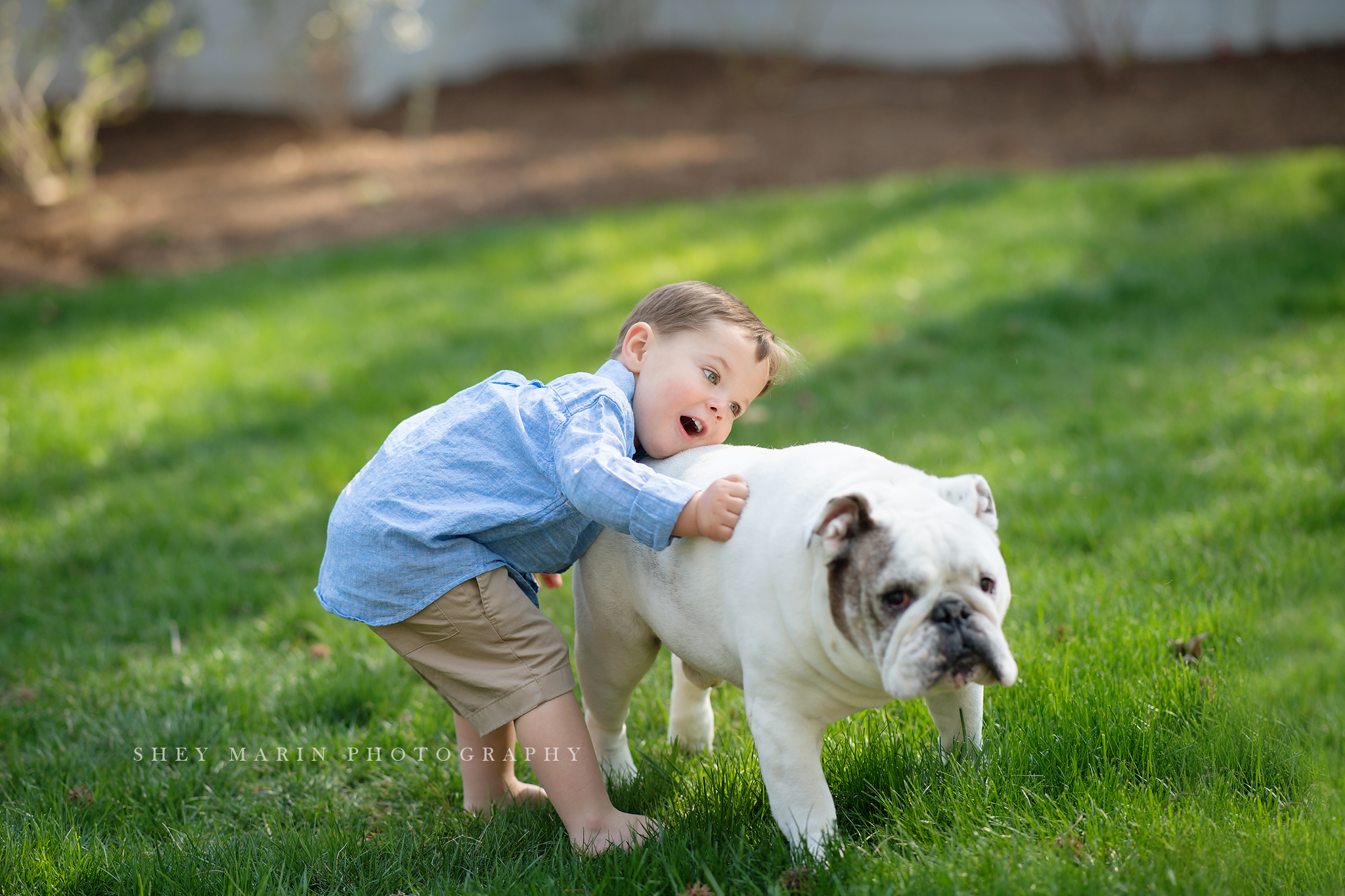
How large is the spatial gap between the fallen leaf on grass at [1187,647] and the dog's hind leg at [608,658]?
1.47m

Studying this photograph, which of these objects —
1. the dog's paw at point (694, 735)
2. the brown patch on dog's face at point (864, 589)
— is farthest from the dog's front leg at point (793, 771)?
the dog's paw at point (694, 735)

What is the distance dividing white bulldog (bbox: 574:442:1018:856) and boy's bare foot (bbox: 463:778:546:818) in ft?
1.20

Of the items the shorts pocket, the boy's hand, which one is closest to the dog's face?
the boy's hand

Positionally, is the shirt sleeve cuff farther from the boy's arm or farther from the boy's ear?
the boy's ear

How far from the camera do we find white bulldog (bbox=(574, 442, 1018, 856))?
80.6 inches

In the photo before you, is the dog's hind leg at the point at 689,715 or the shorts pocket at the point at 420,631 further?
the dog's hind leg at the point at 689,715

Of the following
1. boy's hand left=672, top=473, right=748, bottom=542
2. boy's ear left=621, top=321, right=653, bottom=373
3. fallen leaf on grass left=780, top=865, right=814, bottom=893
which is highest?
boy's ear left=621, top=321, right=653, bottom=373

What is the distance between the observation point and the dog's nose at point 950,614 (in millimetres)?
2006

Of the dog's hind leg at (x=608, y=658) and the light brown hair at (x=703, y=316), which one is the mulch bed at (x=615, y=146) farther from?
the dog's hind leg at (x=608, y=658)

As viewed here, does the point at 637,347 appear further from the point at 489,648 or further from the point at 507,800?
the point at 507,800

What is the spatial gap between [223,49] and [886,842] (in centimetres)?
1329

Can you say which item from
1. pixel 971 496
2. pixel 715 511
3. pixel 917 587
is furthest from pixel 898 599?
pixel 715 511

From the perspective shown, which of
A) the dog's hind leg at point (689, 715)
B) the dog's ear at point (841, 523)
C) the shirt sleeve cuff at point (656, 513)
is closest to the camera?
the dog's ear at point (841, 523)

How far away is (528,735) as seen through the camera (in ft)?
8.73
